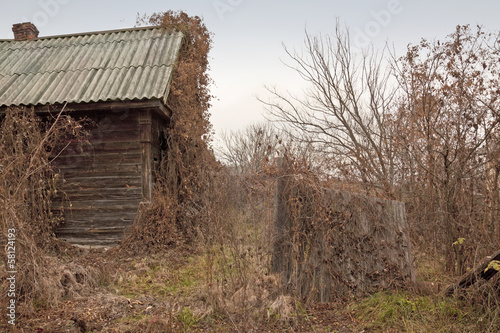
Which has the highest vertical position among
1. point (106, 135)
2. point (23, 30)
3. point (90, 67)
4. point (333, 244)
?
point (23, 30)

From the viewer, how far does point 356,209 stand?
4.66 meters

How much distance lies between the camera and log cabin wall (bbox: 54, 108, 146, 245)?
7844 millimetres

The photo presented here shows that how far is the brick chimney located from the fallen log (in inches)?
516

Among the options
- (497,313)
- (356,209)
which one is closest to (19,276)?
(356,209)

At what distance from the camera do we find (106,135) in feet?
26.6

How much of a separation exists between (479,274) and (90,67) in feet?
29.2

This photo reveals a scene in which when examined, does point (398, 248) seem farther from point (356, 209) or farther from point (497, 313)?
point (497, 313)

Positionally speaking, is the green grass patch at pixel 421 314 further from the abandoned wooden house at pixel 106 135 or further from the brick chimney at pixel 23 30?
the brick chimney at pixel 23 30

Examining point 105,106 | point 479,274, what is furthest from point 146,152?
point 479,274

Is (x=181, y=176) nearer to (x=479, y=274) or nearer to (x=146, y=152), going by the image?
(x=146, y=152)

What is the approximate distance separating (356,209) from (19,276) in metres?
4.00

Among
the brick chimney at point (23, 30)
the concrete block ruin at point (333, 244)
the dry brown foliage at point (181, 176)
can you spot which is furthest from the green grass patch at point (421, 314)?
Answer: the brick chimney at point (23, 30)

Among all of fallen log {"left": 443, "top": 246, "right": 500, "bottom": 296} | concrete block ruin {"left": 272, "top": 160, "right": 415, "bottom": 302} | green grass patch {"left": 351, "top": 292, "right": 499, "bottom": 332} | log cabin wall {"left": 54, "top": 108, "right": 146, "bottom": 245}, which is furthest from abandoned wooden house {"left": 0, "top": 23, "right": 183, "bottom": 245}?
fallen log {"left": 443, "top": 246, "right": 500, "bottom": 296}

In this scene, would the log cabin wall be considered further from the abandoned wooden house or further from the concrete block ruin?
the concrete block ruin
